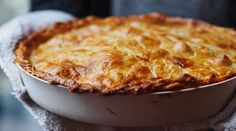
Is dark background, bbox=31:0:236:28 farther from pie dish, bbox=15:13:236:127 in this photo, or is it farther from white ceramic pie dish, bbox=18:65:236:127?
white ceramic pie dish, bbox=18:65:236:127

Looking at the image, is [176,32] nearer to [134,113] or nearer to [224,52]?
[224,52]

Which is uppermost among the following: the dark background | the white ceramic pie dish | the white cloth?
the white ceramic pie dish

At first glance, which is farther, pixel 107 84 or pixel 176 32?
pixel 176 32

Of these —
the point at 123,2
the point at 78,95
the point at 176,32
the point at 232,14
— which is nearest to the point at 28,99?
the point at 78,95

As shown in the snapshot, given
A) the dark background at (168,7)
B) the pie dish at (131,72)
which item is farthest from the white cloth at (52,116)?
the dark background at (168,7)

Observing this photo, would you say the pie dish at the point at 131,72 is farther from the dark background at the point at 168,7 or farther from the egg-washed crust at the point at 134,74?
the dark background at the point at 168,7

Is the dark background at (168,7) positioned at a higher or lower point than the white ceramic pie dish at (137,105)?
lower

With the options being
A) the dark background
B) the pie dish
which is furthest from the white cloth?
the dark background

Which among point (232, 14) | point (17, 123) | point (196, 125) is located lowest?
point (17, 123)
